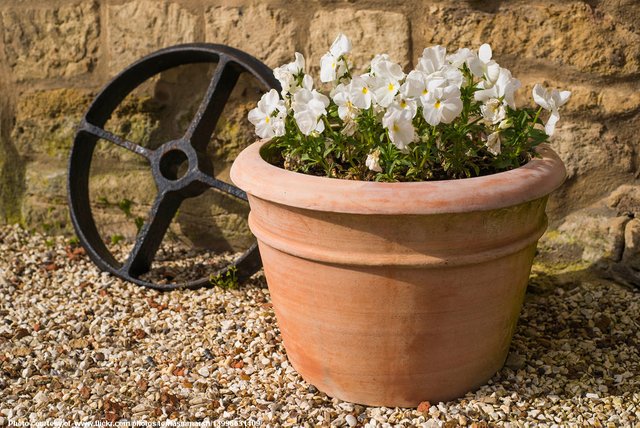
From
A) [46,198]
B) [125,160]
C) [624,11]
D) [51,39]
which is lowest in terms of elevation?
[46,198]

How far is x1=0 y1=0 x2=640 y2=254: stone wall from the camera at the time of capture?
2576mm

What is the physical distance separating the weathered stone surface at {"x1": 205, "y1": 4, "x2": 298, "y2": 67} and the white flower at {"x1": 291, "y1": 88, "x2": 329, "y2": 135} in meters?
0.90

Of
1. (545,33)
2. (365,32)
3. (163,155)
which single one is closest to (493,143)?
(545,33)

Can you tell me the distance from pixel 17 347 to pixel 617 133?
2099mm

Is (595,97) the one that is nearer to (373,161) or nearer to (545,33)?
(545,33)

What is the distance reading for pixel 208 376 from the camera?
227 centimetres

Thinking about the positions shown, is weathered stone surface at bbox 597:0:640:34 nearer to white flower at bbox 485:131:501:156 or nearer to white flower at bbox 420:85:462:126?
white flower at bbox 485:131:501:156

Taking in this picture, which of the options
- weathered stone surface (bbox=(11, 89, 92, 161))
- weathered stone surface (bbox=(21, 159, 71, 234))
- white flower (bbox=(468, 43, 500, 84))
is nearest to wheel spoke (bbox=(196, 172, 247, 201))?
weathered stone surface (bbox=(11, 89, 92, 161))

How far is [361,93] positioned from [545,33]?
966mm

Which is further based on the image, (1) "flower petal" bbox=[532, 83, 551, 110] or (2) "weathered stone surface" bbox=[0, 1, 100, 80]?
(2) "weathered stone surface" bbox=[0, 1, 100, 80]

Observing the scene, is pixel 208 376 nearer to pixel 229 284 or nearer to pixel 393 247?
pixel 229 284

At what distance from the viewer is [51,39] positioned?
3170 millimetres

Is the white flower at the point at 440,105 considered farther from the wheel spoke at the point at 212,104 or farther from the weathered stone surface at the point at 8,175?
the weathered stone surface at the point at 8,175

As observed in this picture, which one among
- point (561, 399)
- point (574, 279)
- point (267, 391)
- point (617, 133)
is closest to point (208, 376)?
point (267, 391)
